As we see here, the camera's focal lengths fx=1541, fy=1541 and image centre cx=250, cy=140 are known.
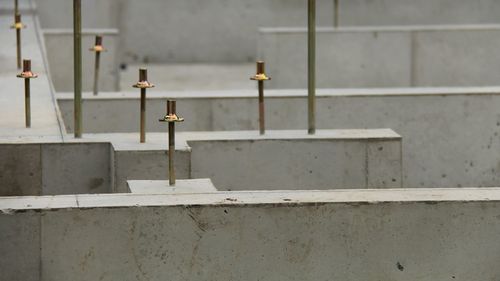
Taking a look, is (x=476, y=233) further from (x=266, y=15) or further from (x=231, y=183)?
(x=266, y=15)

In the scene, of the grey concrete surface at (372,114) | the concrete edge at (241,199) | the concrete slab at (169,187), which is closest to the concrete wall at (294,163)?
the concrete slab at (169,187)

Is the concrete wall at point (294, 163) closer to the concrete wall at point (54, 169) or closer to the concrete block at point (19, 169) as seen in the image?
the concrete wall at point (54, 169)

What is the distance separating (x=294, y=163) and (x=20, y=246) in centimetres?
306

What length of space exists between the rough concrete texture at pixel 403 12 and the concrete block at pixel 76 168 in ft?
40.6

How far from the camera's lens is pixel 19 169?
8914 mm

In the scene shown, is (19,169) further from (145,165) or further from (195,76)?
(195,76)

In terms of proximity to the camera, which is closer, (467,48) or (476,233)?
(476,233)

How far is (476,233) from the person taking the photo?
7.12 metres

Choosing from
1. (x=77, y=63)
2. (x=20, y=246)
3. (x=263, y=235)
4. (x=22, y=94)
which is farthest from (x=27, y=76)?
(x=263, y=235)

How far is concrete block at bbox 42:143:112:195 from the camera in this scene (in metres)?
9.02

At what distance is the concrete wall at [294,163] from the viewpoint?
31.0 ft

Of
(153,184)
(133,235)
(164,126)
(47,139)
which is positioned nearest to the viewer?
(133,235)

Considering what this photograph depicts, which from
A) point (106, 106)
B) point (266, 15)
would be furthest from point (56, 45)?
point (266, 15)

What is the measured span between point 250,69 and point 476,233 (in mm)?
13696
